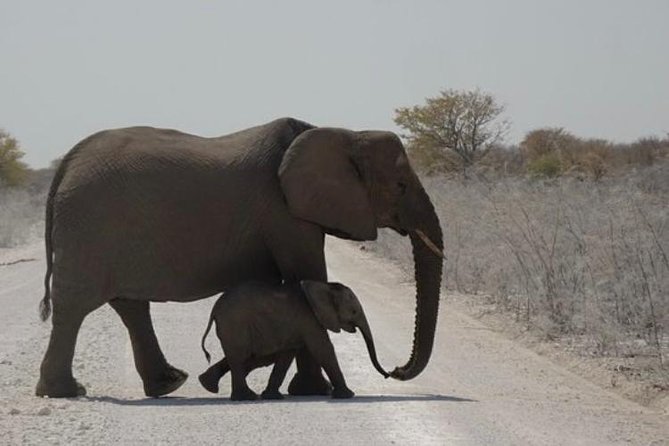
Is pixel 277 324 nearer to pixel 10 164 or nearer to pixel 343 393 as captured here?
pixel 343 393

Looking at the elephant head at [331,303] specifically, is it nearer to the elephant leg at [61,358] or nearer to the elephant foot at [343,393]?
the elephant foot at [343,393]

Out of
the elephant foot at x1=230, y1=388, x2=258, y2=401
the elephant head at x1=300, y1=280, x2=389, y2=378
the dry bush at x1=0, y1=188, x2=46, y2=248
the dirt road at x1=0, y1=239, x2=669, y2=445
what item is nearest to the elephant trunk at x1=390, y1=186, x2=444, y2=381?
the dirt road at x1=0, y1=239, x2=669, y2=445

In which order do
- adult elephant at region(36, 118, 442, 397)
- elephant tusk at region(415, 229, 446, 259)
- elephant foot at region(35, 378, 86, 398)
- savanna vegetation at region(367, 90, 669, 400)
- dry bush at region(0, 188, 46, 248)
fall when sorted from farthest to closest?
dry bush at region(0, 188, 46, 248) → savanna vegetation at region(367, 90, 669, 400) → elephant tusk at region(415, 229, 446, 259) → adult elephant at region(36, 118, 442, 397) → elephant foot at region(35, 378, 86, 398)

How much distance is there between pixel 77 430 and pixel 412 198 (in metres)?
4.03

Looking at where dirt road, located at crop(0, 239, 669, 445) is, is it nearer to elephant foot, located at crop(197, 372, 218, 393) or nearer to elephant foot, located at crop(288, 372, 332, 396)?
elephant foot, located at crop(197, 372, 218, 393)

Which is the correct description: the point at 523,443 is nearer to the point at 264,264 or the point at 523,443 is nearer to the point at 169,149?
the point at 264,264

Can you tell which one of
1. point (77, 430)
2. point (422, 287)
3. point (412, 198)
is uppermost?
point (412, 198)

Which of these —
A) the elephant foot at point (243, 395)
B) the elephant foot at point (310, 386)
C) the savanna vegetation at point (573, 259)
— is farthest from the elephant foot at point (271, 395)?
the savanna vegetation at point (573, 259)

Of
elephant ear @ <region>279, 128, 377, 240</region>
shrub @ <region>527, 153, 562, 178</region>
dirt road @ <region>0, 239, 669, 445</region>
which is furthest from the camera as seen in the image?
shrub @ <region>527, 153, 562, 178</region>

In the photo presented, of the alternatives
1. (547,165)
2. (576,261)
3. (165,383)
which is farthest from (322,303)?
(547,165)

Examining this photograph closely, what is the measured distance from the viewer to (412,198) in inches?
469

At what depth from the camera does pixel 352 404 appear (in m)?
10.3

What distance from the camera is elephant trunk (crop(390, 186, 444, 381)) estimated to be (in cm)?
1179

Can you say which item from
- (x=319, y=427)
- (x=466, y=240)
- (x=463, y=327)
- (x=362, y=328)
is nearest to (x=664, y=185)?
(x=466, y=240)
